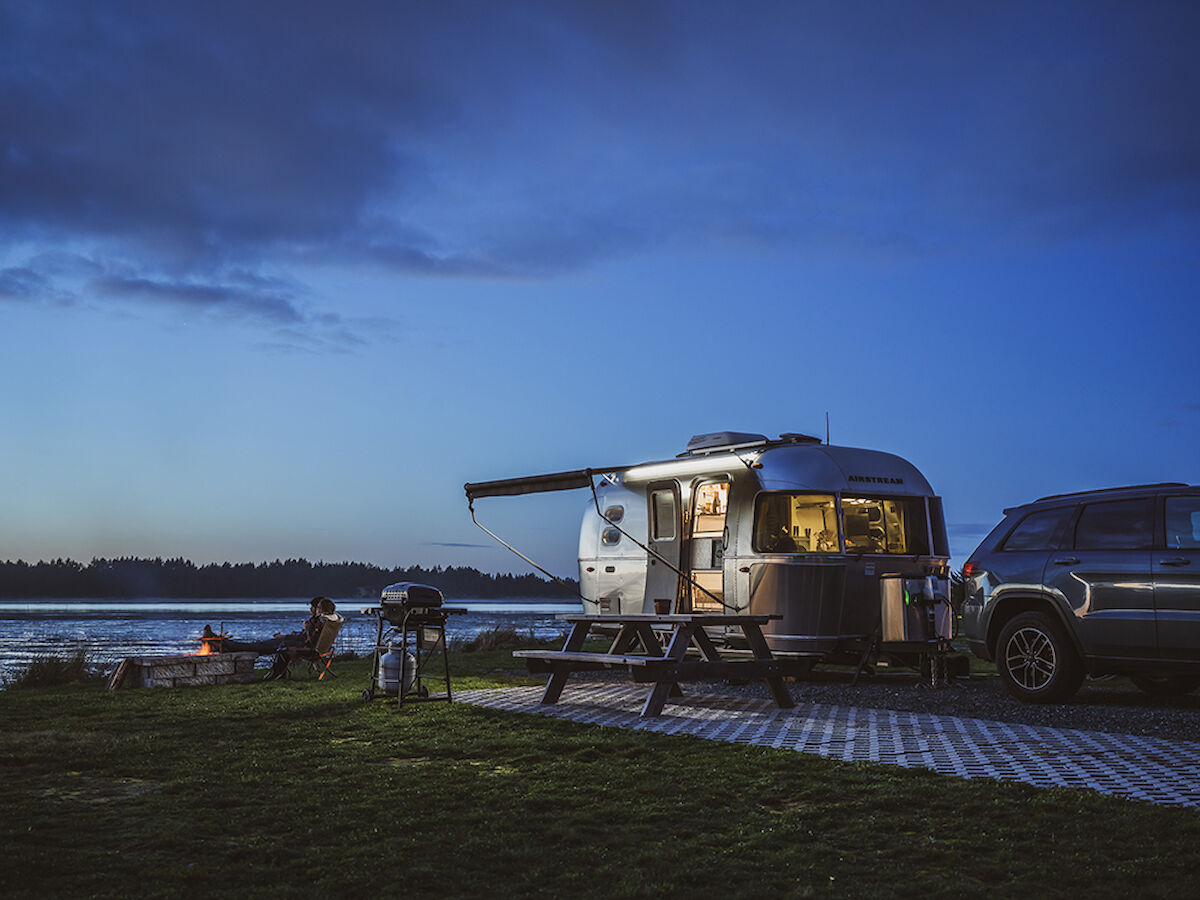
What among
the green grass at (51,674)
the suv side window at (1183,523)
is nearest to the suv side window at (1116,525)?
the suv side window at (1183,523)

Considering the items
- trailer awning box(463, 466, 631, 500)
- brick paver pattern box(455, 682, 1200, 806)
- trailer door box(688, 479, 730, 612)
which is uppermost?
trailer awning box(463, 466, 631, 500)

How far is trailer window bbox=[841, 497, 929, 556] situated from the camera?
42.9 ft

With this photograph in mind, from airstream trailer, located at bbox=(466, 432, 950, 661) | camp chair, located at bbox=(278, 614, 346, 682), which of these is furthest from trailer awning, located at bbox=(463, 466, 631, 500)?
camp chair, located at bbox=(278, 614, 346, 682)

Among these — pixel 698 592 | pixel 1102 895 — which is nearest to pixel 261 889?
pixel 1102 895

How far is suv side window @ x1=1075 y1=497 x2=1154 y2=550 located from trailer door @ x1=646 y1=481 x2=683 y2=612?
5.18m

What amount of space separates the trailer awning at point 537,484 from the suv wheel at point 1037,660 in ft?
15.5

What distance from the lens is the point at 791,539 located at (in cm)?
1226

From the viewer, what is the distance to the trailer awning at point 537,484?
13.0m

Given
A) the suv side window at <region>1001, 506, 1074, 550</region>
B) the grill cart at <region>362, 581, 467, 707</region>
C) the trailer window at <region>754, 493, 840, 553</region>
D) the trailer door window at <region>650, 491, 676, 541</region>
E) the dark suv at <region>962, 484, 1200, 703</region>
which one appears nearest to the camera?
the dark suv at <region>962, 484, 1200, 703</region>

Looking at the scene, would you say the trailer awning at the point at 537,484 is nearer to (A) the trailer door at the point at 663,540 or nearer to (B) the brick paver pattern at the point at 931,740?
(A) the trailer door at the point at 663,540

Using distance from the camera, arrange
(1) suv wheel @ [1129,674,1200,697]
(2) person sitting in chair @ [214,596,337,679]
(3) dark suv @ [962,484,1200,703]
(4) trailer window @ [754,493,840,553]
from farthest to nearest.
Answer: (2) person sitting in chair @ [214,596,337,679]
(4) trailer window @ [754,493,840,553]
(1) suv wheel @ [1129,674,1200,697]
(3) dark suv @ [962,484,1200,703]

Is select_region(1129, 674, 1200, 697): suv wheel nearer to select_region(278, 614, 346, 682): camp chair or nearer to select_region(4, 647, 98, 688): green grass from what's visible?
select_region(278, 614, 346, 682): camp chair

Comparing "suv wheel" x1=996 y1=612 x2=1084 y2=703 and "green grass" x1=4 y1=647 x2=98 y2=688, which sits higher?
"suv wheel" x1=996 y1=612 x2=1084 y2=703

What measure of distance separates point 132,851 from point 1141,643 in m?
7.44
